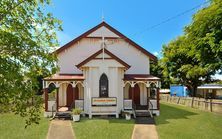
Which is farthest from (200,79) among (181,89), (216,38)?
(216,38)

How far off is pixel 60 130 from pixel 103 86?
21.6 ft

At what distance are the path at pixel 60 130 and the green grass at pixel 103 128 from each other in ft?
1.46

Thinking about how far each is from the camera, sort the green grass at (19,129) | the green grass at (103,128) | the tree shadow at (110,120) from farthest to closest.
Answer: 1. the tree shadow at (110,120)
2. the green grass at (103,128)
3. the green grass at (19,129)

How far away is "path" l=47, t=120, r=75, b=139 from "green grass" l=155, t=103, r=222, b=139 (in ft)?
20.0

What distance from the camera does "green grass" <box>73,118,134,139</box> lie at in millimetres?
17312

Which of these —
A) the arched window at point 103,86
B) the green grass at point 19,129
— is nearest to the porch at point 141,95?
the arched window at point 103,86

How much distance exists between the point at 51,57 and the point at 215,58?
42.6 ft

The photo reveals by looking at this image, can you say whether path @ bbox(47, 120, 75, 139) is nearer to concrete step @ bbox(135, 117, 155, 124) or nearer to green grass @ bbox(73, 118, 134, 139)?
green grass @ bbox(73, 118, 134, 139)

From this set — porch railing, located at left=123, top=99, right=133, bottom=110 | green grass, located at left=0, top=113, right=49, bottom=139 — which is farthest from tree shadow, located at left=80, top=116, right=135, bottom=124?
green grass, located at left=0, top=113, right=49, bottom=139

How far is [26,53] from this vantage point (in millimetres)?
9109

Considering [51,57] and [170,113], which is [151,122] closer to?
[170,113]

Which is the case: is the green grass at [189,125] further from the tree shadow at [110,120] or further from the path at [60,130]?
the path at [60,130]

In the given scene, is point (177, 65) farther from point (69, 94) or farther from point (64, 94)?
point (64, 94)

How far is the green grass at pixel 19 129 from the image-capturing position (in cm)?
1703
